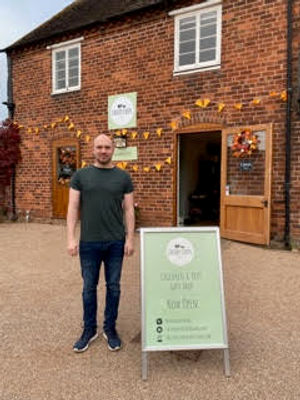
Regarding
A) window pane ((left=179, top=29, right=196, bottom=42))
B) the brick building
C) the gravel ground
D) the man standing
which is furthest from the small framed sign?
the man standing

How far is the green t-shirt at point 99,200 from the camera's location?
9.05 feet

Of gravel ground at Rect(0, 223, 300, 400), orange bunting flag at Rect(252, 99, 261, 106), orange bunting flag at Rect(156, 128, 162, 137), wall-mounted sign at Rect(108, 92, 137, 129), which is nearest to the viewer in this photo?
gravel ground at Rect(0, 223, 300, 400)

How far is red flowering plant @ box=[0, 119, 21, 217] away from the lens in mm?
10320

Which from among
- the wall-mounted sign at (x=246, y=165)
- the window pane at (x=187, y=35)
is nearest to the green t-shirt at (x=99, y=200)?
the wall-mounted sign at (x=246, y=165)

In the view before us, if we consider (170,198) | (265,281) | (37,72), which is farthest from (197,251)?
(37,72)

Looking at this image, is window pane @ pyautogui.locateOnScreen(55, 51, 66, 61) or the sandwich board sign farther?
window pane @ pyautogui.locateOnScreen(55, 51, 66, 61)

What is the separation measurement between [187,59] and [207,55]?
0.47 m

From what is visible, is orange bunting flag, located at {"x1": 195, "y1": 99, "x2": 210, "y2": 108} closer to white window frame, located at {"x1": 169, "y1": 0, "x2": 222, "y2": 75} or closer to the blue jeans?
white window frame, located at {"x1": 169, "y1": 0, "x2": 222, "y2": 75}

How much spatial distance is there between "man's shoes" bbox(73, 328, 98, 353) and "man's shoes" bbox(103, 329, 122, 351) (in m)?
0.12

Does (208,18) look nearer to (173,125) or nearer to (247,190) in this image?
(173,125)

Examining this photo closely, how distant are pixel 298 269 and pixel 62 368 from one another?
13.0 feet

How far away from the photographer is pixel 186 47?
7492mm

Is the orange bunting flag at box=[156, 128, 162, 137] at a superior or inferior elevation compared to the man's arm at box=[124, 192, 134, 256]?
superior

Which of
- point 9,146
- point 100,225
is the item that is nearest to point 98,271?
Answer: point 100,225
